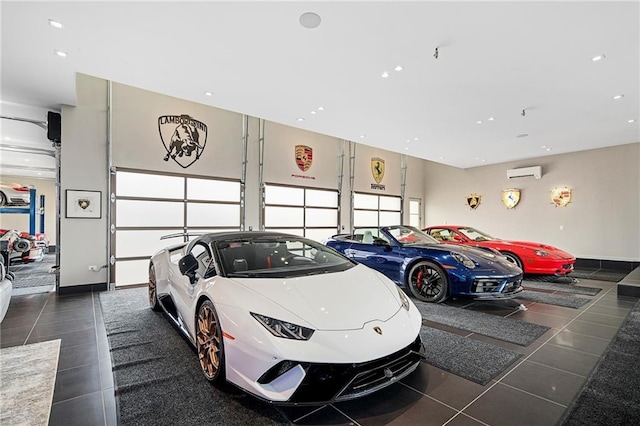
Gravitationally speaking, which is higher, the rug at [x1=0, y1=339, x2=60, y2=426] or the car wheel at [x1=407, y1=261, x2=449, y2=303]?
the car wheel at [x1=407, y1=261, x2=449, y2=303]

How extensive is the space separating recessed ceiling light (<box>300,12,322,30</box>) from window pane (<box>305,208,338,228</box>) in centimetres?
571

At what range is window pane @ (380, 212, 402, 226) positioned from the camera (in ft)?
34.9

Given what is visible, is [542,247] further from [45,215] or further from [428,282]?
[45,215]

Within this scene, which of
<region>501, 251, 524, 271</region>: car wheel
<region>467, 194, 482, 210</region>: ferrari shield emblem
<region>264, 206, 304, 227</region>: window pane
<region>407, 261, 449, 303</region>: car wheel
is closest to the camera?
<region>407, 261, 449, 303</region>: car wheel

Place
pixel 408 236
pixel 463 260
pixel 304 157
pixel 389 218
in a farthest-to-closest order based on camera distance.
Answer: pixel 389 218
pixel 304 157
pixel 408 236
pixel 463 260

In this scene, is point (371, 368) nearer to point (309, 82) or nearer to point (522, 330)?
point (522, 330)

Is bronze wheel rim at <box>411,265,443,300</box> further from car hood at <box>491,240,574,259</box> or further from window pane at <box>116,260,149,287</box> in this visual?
window pane at <box>116,260,149,287</box>

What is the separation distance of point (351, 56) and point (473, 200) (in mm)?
8896

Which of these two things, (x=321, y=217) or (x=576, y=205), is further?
(x=321, y=217)

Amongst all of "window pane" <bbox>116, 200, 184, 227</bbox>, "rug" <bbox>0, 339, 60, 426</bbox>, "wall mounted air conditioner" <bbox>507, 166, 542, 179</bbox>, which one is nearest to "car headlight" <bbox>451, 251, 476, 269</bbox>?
"rug" <bbox>0, 339, 60, 426</bbox>

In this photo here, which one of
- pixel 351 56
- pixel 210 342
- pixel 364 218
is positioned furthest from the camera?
pixel 364 218

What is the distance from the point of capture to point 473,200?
10633mm

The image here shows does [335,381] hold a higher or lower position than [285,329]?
lower

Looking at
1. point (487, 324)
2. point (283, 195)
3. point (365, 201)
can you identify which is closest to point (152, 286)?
point (487, 324)
